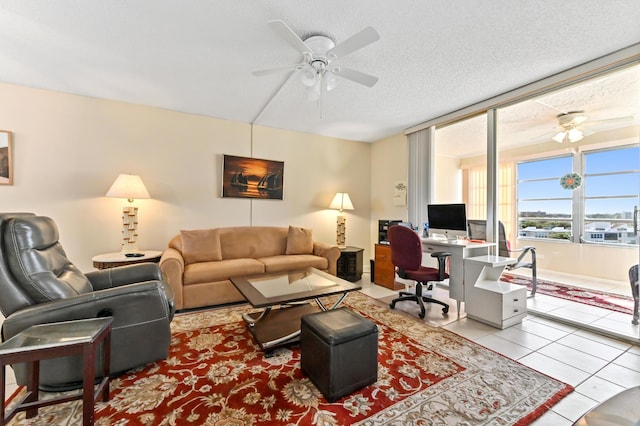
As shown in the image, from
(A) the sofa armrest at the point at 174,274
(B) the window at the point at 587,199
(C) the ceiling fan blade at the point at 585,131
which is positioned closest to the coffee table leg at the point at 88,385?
(A) the sofa armrest at the point at 174,274

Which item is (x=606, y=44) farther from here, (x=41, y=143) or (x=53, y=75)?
(x=41, y=143)

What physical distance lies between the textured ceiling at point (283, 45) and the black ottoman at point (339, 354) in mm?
2155

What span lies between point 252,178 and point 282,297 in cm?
265

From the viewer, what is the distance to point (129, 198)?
3211mm

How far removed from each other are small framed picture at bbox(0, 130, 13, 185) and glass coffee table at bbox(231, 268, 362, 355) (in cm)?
290

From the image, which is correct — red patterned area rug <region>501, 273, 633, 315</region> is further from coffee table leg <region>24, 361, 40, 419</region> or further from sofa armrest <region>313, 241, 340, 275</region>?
coffee table leg <region>24, 361, 40, 419</region>

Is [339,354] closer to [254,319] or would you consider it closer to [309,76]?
[254,319]

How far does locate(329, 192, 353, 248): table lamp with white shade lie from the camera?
15.8ft

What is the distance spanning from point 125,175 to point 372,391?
3.49 m

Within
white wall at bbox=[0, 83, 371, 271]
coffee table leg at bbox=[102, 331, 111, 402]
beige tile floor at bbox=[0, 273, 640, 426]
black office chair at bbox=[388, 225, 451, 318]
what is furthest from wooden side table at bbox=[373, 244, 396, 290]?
coffee table leg at bbox=[102, 331, 111, 402]

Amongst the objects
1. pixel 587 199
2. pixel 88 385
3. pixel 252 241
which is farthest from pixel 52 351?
pixel 587 199

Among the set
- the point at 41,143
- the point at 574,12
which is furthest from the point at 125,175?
the point at 574,12

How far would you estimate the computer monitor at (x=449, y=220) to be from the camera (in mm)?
3225

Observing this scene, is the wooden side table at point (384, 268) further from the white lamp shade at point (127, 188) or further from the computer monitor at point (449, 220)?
the white lamp shade at point (127, 188)
